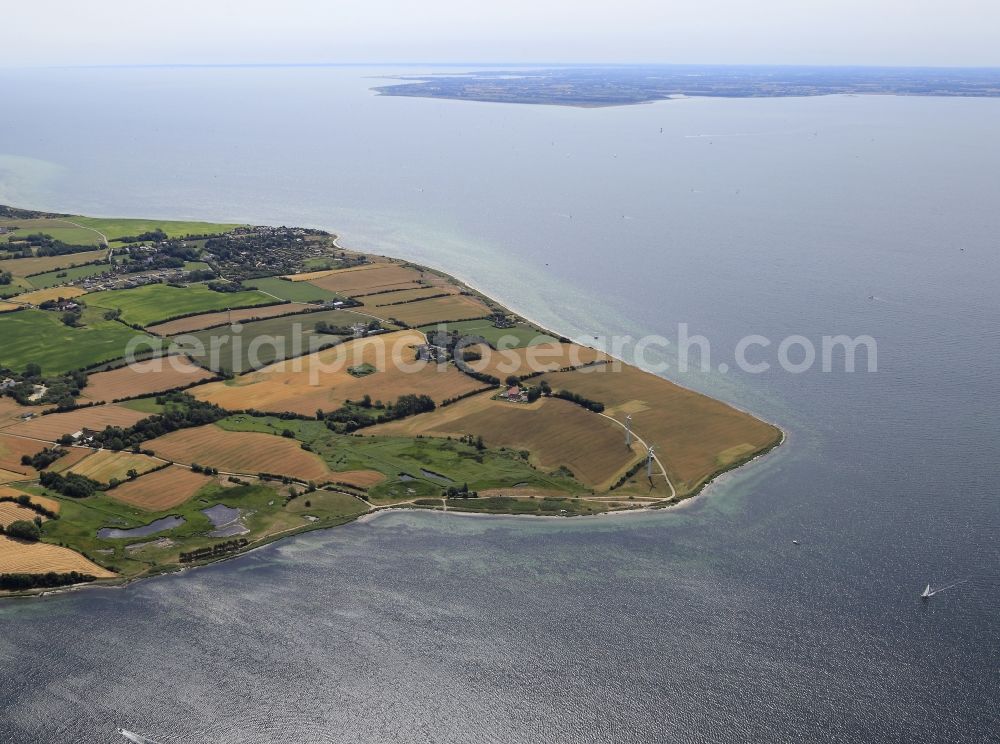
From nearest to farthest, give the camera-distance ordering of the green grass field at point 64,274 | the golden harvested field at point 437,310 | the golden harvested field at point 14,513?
the golden harvested field at point 14,513
the golden harvested field at point 437,310
the green grass field at point 64,274

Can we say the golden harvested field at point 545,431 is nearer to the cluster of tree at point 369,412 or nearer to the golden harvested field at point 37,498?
the cluster of tree at point 369,412

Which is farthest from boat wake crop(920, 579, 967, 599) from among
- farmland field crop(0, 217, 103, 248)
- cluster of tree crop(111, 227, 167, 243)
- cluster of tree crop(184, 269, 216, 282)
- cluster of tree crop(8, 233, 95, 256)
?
farmland field crop(0, 217, 103, 248)

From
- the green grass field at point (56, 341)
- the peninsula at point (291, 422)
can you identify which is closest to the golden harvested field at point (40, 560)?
the peninsula at point (291, 422)

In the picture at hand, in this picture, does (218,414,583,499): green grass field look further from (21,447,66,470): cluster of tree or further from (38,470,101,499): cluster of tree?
(21,447,66,470): cluster of tree

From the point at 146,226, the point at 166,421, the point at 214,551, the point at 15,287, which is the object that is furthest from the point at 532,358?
the point at 146,226

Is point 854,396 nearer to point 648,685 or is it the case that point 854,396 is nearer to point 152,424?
point 648,685

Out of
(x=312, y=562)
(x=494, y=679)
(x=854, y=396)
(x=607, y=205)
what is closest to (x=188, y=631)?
(x=312, y=562)

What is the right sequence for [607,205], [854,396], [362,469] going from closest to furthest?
[362,469] < [854,396] < [607,205]
